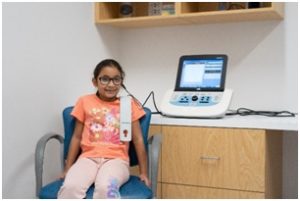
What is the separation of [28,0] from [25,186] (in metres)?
0.91

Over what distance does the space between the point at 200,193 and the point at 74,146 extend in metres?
0.64

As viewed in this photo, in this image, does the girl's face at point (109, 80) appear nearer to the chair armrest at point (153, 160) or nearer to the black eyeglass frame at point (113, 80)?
the black eyeglass frame at point (113, 80)

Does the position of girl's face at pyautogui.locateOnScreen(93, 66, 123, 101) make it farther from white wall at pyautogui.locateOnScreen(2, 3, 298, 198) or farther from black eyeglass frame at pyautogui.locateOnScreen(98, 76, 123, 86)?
white wall at pyautogui.locateOnScreen(2, 3, 298, 198)

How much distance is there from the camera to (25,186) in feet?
6.57

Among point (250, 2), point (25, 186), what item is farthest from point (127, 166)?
point (250, 2)

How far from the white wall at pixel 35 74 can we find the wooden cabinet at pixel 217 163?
0.62 metres

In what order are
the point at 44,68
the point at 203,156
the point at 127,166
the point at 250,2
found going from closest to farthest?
1. the point at 127,166
2. the point at 203,156
3. the point at 44,68
4. the point at 250,2

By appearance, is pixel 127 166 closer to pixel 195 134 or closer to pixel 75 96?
pixel 195 134

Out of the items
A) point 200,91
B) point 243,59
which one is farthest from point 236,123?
point 243,59

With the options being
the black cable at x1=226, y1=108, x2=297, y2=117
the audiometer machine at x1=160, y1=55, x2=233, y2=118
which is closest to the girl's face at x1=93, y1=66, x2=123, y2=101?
the audiometer machine at x1=160, y1=55, x2=233, y2=118

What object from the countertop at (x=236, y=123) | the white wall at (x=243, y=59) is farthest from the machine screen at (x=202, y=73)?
the white wall at (x=243, y=59)

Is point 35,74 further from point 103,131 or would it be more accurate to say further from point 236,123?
point 236,123

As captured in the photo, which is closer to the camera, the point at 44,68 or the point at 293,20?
the point at 44,68

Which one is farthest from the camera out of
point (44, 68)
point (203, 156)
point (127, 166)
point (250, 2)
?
point (250, 2)
